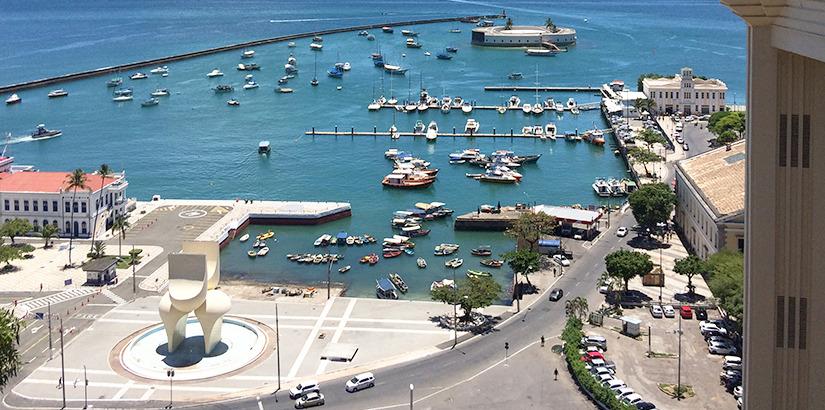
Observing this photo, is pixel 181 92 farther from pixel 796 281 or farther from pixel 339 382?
pixel 796 281

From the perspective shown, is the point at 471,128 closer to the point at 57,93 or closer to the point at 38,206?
the point at 38,206

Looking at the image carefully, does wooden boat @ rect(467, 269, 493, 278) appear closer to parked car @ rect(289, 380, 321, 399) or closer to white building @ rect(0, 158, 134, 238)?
parked car @ rect(289, 380, 321, 399)

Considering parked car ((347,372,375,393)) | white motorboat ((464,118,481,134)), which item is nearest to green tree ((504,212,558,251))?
parked car ((347,372,375,393))

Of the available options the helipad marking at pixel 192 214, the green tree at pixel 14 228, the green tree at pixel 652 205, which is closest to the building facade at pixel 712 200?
the green tree at pixel 652 205

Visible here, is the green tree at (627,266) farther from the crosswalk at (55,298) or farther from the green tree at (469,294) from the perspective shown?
the crosswalk at (55,298)

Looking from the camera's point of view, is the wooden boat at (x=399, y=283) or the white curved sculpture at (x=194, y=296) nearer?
the white curved sculpture at (x=194, y=296)

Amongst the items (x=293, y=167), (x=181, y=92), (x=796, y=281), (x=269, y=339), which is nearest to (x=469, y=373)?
(x=269, y=339)
